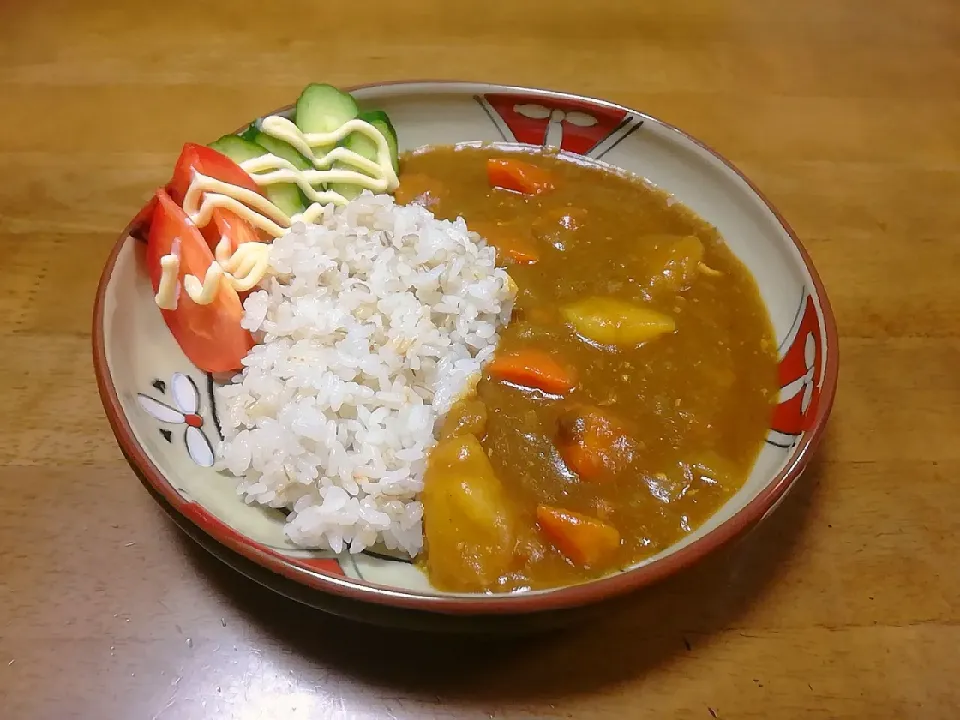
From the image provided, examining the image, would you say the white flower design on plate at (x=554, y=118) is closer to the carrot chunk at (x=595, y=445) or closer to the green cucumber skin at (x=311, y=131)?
the green cucumber skin at (x=311, y=131)

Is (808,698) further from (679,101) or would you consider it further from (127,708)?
(679,101)

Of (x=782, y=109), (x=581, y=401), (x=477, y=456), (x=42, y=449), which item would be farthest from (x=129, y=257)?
(x=782, y=109)

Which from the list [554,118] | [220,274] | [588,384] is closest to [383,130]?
[554,118]

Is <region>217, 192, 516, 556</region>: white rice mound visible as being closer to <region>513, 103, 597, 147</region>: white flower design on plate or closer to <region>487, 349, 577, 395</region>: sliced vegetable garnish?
<region>487, 349, 577, 395</region>: sliced vegetable garnish

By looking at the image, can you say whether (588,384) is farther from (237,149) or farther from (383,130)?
(237,149)

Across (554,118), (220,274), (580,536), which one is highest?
(554,118)
